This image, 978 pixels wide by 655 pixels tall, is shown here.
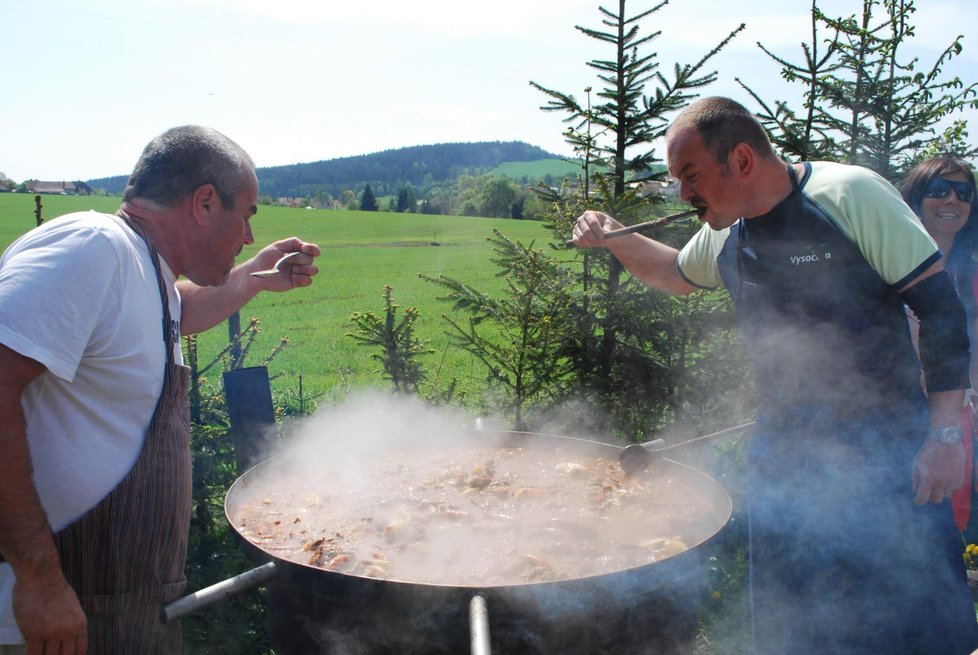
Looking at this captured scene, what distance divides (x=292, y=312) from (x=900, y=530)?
14154mm

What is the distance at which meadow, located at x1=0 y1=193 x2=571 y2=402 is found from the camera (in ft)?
30.4

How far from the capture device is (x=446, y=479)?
330 centimetres

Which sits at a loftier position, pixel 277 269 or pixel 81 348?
pixel 277 269

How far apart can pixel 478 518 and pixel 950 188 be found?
9.16 feet

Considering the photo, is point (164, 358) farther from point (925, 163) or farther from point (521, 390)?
point (925, 163)

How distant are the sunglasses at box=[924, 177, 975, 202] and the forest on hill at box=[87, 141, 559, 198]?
57269 millimetres

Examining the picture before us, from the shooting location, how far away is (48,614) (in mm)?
1654

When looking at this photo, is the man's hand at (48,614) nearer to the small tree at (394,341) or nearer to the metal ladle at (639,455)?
the metal ladle at (639,455)

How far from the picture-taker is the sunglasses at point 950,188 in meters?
3.43

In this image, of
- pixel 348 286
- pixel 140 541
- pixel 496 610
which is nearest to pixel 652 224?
pixel 496 610

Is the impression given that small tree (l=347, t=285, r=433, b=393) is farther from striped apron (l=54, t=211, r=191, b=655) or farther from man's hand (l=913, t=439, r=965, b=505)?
man's hand (l=913, t=439, r=965, b=505)

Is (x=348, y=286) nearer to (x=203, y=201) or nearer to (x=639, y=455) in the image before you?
(x=639, y=455)

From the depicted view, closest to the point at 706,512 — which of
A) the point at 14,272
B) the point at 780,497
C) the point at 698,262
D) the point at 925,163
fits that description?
the point at 780,497

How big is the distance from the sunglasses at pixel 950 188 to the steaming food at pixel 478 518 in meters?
1.93
